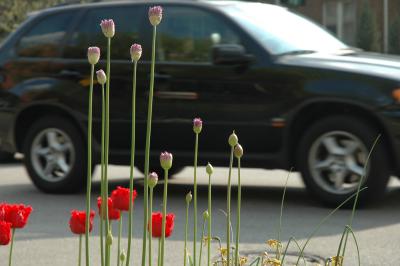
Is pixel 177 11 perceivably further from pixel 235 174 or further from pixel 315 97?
pixel 235 174

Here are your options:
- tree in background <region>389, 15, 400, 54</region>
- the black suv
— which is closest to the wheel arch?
the black suv

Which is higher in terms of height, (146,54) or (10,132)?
(146,54)

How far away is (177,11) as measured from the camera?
8859 millimetres

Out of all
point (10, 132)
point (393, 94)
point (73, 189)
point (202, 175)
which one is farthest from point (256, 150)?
point (202, 175)

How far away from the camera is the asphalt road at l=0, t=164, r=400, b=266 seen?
623 centimetres

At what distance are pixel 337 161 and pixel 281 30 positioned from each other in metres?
1.49

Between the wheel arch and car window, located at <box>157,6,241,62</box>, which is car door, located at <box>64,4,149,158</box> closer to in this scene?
car window, located at <box>157,6,241,62</box>

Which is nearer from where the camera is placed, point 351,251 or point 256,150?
point 351,251

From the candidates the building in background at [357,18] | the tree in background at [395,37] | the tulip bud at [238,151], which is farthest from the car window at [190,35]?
the tree in background at [395,37]

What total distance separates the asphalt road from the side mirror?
3.88 feet

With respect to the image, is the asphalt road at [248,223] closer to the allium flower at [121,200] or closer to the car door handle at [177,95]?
the car door handle at [177,95]

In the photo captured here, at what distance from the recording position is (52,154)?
9.09 metres

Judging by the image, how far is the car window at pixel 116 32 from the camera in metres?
8.89

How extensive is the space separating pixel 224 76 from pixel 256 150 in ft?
2.15
